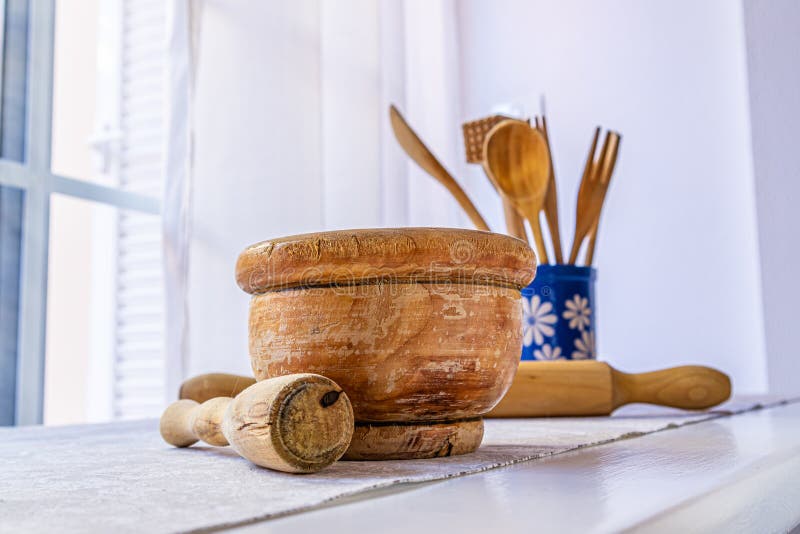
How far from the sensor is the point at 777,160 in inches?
48.9

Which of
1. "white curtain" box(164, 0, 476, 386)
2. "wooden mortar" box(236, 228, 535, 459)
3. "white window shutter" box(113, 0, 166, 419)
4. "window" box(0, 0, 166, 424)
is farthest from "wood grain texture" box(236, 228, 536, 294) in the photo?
"white window shutter" box(113, 0, 166, 419)

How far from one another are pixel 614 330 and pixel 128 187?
1061 millimetres

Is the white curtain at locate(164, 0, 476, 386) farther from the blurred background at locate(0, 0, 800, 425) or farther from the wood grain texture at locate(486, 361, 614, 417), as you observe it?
the wood grain texture at locate(486, 361, 614, 417)

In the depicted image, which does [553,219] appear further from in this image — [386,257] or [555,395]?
[386,257]

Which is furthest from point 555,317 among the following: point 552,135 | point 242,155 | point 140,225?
point 140,225

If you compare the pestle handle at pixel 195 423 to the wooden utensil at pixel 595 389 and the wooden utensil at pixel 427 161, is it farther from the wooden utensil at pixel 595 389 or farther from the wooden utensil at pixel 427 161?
the wooden utensil at pixel 427 161

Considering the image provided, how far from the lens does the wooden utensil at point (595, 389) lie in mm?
644

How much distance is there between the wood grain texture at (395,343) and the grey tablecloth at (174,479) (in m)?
0.03

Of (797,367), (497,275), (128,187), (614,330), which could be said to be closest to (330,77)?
(128,187)

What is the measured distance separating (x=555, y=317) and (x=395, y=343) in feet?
1.64

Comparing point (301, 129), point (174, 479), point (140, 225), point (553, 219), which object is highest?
point (301, 129)

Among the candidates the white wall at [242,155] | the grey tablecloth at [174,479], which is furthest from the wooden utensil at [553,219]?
the white wall at [242,155]

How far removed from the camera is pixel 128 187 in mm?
1658

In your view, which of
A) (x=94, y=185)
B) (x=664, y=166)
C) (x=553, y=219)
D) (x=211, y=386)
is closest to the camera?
(x=211, y=386)
